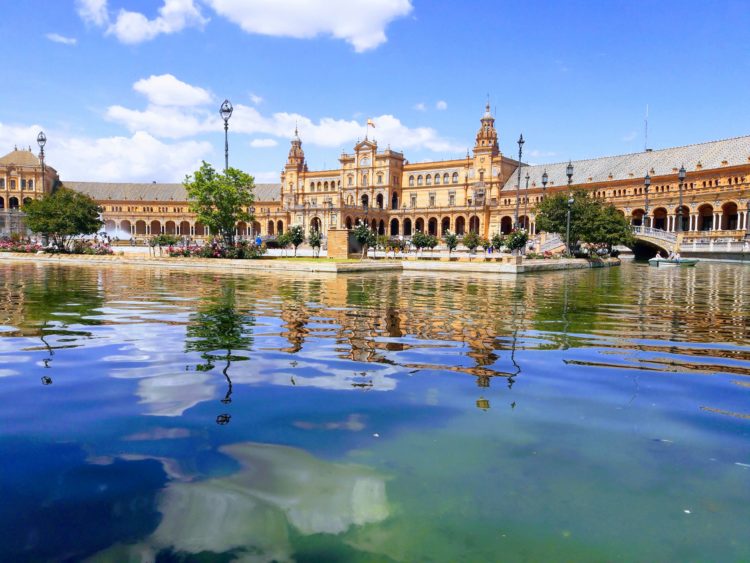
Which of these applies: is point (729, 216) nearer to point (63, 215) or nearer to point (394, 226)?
point (394, 226)

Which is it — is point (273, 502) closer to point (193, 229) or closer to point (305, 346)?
point (305, 346)

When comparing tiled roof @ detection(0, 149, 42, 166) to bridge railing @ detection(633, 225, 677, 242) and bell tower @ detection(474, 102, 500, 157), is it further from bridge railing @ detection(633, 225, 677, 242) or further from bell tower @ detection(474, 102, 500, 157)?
bridge railing @ detection(633, 225, 677, 242)

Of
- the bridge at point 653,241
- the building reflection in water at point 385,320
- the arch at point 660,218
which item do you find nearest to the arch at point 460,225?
the arch at point 660,218

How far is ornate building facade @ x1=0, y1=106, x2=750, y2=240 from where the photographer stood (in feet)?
231

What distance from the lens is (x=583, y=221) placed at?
47.4m

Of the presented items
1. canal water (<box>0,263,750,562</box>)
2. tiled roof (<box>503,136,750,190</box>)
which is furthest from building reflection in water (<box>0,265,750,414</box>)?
tiled roof (<box>503,136,750,190</box>)

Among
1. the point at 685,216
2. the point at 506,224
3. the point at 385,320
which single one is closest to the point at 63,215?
the point at 385,320

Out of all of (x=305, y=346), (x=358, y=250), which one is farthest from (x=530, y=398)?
(x=358, y=250)

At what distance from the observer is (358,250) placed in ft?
139

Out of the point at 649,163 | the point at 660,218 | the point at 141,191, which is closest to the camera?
the point at 660,218

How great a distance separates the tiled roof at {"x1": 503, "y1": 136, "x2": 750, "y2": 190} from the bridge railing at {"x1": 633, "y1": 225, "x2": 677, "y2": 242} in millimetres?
18150

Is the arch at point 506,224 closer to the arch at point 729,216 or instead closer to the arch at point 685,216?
the arch at point 685,216

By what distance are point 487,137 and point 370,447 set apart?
95343mm

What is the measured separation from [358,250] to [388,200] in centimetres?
5906
